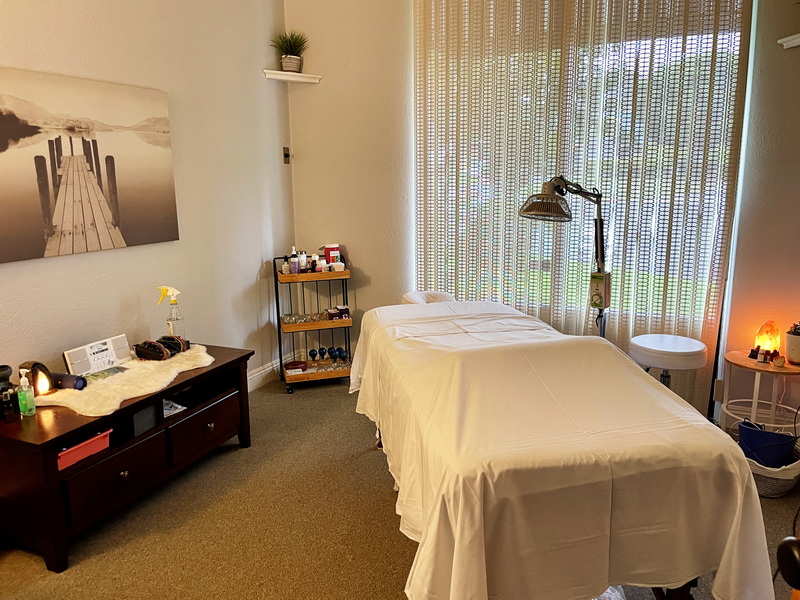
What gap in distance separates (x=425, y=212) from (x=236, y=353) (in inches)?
61.8

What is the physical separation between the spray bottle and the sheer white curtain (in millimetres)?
1608

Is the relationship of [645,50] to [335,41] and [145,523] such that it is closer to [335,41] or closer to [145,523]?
[335,41]

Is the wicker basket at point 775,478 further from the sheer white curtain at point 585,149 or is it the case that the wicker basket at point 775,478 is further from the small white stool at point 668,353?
the sheer white curtain at point 585,149

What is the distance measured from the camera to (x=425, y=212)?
3830mm

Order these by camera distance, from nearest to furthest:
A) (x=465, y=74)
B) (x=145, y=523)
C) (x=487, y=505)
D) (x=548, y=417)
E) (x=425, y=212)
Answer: (x=487, y=505), (x=548, y=417), (x=145, y=523), (x=465, y=74), (x=425, y=212)

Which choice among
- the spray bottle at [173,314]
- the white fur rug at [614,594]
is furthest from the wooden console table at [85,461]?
the white fur rug at [614,594]

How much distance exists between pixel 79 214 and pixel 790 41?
3358mm

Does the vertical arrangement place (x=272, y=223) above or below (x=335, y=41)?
below

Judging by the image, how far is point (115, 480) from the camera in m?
2.26

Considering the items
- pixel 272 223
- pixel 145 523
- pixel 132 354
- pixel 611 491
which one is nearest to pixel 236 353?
pixel 132 354

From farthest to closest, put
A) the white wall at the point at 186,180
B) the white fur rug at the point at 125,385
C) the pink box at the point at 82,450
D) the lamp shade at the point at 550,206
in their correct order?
the lamp shade at the point at 550,206 → the white wall at the point at 186,180 → the white fur rug at the point at 125,385 → the pink box at the point at 82,450

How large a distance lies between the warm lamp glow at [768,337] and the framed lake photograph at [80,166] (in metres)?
3.01

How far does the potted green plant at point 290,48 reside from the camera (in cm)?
372

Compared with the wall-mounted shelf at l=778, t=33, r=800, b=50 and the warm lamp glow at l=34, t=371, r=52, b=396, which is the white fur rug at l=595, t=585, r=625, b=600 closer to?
the warm lamp glow at l=34, t=371, r=52, b=396
